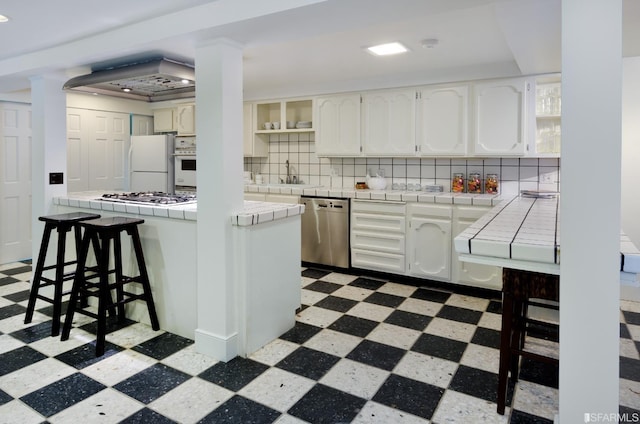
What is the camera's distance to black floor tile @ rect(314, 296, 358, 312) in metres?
3.45

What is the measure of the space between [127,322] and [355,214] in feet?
7.47

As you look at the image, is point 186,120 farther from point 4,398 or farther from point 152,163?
point 4,398

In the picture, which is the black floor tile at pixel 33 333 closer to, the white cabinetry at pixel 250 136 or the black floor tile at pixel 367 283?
the black floor tile at pixel 367 283

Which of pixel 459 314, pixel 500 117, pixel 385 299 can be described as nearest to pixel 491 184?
pixel 500 117

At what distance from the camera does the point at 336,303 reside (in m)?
3.57

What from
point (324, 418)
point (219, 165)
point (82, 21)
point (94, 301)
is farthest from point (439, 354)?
point (82, 21)

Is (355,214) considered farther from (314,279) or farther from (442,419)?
(442,419)

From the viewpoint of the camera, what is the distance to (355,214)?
4363 mm

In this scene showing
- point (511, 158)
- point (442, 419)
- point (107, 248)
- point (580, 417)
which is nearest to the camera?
point (580, 417)

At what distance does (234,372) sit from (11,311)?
205 cm

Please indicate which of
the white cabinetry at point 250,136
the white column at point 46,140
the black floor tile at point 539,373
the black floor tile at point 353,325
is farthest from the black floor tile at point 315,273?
the white column at point 46,140

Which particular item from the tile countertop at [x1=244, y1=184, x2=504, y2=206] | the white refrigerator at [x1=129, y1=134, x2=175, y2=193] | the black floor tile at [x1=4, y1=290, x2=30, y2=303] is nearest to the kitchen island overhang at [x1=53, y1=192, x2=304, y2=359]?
the black floor tile at [x1=4, y1=290, x2=30, y2=303]

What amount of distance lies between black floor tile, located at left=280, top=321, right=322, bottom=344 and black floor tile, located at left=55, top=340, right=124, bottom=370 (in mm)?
1033

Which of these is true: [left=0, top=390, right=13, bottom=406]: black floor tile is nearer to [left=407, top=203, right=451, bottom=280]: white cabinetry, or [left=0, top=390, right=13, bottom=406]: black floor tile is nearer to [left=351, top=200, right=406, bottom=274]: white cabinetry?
[left=351, top=200, right=406, bottom=274]: white cabinetry
